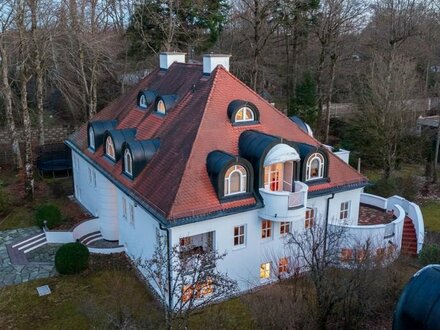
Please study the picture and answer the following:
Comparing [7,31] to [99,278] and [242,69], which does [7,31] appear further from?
[242,69]

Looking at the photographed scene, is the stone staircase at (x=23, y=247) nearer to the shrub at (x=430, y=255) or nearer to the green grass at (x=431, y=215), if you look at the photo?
the shrub at (x=430, y=255)

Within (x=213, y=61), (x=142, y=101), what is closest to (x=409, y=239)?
(x=213, y=61)

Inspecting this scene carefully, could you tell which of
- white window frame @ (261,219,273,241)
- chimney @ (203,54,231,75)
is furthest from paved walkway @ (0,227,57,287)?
chimney @ (203,54,231,75)

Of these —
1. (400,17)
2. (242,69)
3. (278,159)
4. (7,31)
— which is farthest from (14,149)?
(400,17)

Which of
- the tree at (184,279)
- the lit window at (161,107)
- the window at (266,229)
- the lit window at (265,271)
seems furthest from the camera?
the lit window at (161,107)

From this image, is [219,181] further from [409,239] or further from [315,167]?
[409,239]

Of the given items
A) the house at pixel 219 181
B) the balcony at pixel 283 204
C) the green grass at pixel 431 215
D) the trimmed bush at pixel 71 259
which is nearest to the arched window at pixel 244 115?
the house at pixel 219 181
